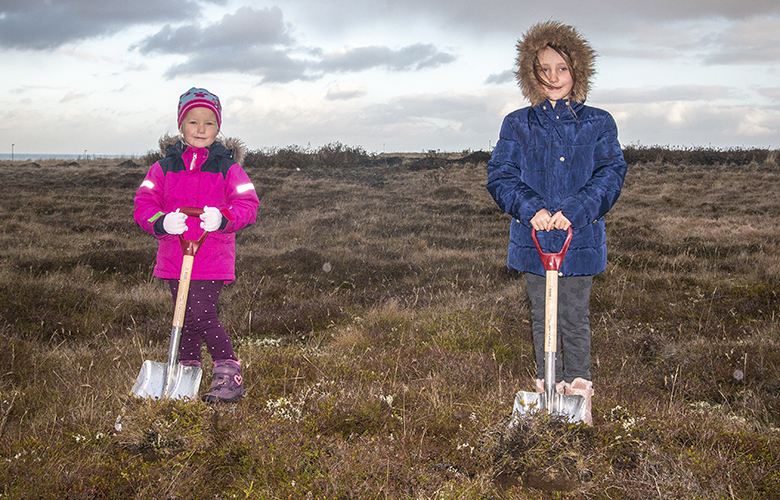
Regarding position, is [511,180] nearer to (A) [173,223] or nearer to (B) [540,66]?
(B) [540,66]

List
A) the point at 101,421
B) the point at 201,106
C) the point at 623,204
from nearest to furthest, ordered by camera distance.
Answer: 1. the point at 101,421
2. the point at 201,106
3. the point at 623,204

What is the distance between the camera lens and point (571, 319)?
9.78 feet

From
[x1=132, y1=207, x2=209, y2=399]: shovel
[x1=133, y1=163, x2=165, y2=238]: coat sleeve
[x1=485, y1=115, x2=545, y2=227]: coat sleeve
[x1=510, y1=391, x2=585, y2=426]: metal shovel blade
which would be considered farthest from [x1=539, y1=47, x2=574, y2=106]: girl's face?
[x1=133, y1=163, x2=165, y2=238]: coat sleeve

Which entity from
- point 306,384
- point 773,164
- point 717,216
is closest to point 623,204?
point 717,216

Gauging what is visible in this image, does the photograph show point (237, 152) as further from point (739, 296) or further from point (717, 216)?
point (717, 216)

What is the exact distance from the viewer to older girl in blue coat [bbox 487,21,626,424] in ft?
9.37

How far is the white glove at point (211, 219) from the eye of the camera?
283cm

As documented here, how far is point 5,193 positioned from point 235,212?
17.9 meters

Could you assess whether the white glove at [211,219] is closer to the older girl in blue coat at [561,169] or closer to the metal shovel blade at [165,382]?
the metal shovel blade at [165,382]

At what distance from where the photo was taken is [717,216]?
13.1 m

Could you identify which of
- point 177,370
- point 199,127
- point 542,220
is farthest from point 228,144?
point 542,220

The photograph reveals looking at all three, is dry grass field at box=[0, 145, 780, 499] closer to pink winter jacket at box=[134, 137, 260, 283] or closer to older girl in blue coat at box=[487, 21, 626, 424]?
older girl in blue coat at box=[487, 21, 626, 424]

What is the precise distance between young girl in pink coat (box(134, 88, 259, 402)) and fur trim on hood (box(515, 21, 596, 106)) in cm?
180

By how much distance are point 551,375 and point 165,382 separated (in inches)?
87.0
